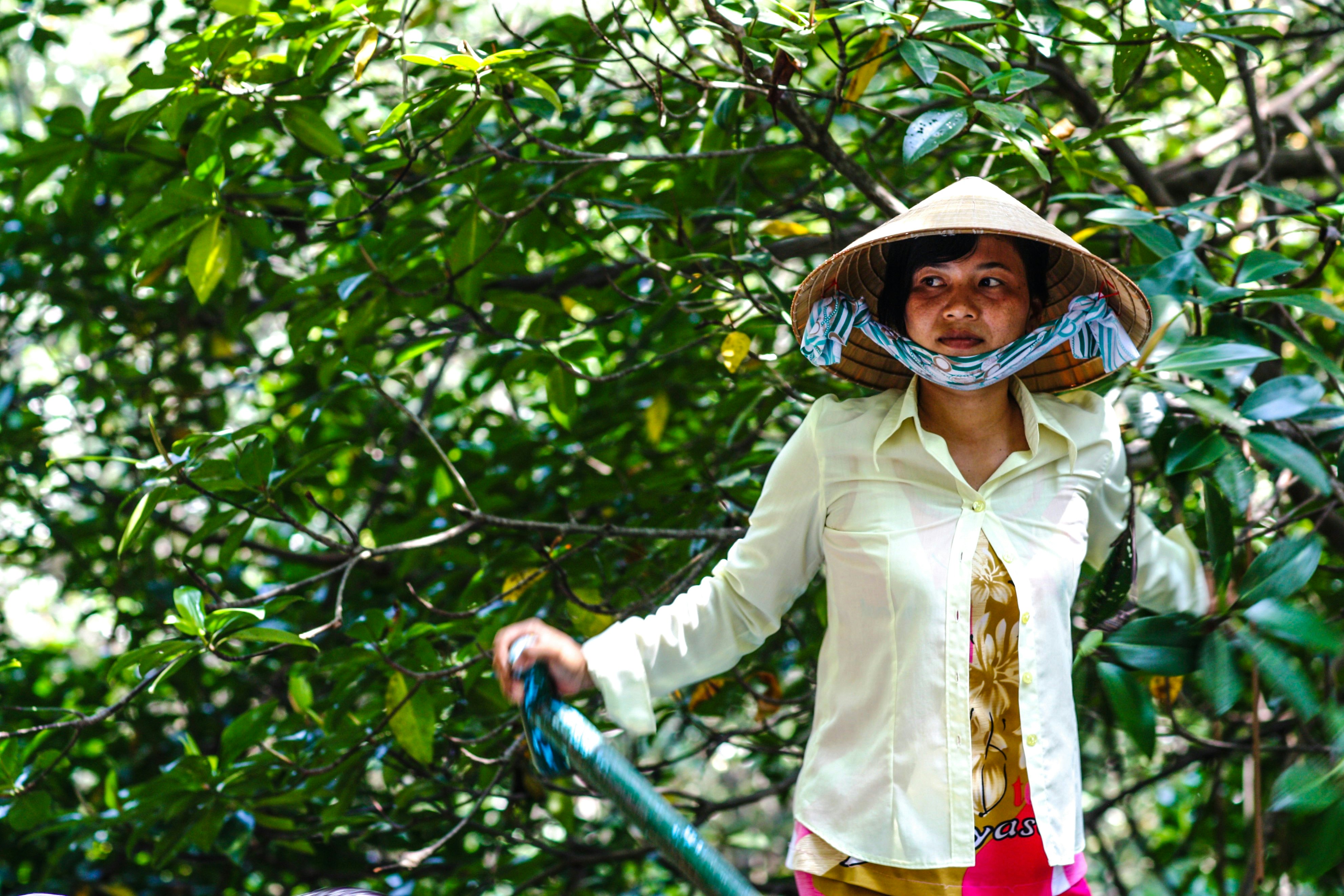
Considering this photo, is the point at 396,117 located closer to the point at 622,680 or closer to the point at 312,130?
the point at 312,130

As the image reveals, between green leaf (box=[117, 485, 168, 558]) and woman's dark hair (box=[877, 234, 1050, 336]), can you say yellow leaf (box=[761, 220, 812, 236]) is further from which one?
green leaf (box=[117, 485, 168, 558])

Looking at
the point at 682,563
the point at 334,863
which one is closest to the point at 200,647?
the point at 682,563

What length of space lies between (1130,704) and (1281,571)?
227mm

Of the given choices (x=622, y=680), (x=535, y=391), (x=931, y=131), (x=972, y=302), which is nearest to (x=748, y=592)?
(x=622, y=680)

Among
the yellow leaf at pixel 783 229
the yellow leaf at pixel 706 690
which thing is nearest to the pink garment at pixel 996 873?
the yellow leaf at pixel 706 690

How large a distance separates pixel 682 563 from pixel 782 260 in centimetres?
66

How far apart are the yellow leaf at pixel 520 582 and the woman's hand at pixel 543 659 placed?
0.71 metres

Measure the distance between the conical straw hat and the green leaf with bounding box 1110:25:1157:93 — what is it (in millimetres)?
509

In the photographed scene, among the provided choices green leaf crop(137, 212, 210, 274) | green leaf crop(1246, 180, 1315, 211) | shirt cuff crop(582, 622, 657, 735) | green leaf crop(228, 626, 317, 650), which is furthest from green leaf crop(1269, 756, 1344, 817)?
green leaf crop(137, 212, 210, 274)

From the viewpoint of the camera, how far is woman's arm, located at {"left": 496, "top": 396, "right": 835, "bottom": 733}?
1338mm

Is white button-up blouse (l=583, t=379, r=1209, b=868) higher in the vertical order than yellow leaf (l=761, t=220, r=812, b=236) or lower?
lower

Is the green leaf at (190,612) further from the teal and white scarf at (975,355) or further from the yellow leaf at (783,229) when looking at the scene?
the yellow leaf at (783,229)

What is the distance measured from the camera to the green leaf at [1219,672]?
124cm

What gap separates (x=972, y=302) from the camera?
4.40 feet
